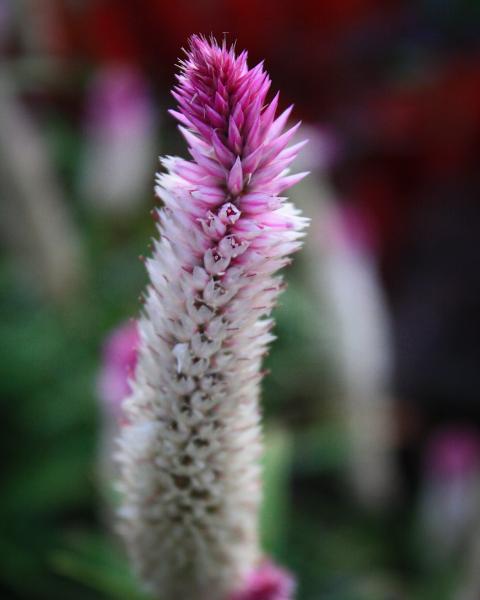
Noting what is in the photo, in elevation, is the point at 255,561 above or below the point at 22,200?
below

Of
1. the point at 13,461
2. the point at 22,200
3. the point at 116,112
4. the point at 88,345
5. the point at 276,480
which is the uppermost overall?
the point at 116,112

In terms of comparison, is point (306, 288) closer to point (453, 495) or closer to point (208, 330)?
point (453, 495)

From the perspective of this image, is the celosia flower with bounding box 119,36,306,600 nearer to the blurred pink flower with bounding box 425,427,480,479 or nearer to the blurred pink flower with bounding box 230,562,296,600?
the blurred pink flower with bounding box 230,562,296,600

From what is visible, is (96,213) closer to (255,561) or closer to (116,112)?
(116,112)

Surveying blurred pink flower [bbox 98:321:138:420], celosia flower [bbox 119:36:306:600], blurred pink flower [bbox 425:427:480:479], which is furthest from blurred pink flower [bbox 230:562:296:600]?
blurred pink flower [bbox 425:427:480:479]

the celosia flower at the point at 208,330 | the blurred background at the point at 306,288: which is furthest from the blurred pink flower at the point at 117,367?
the celosia flower at the point at 208,330

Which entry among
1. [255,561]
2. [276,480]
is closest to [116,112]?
[276,480]

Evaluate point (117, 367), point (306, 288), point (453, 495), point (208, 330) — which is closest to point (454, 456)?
point (453, 495)
